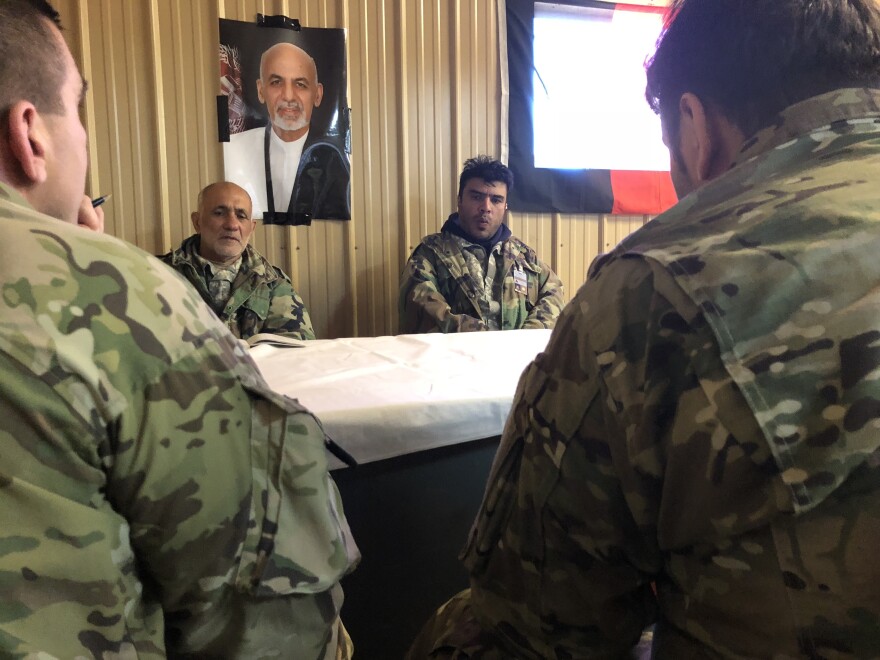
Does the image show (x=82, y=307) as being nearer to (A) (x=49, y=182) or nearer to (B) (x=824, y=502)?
(A) (x=49, y=182)

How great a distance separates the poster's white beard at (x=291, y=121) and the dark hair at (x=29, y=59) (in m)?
1.86

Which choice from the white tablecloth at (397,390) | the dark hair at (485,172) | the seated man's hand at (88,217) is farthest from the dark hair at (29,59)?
the dark hair at (485,172)

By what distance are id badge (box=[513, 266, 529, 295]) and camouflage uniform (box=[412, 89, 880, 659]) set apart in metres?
1.96

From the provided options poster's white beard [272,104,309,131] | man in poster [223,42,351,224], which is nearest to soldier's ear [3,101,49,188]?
man in poster [223,42,351,224]

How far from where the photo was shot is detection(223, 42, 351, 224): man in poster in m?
2.38

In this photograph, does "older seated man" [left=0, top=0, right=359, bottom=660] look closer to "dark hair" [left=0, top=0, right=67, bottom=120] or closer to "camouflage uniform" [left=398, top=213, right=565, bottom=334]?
"dark hair" [left=0, top=0, right=67, bottom=120]

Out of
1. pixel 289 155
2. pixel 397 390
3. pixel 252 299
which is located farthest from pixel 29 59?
pixel 289 155

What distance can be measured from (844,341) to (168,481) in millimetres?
507

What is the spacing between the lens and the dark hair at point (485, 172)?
249 centimetres

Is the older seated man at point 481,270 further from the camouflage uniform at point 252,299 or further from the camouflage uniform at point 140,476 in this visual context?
the camouflage uniform at point 140,476

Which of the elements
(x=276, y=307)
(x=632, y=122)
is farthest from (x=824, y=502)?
(x=632, y=122)

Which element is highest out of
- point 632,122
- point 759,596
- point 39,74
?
point 632,122

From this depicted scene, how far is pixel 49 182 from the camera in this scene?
1.99 ft

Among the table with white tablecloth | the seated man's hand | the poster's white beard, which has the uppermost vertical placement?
the poster's white beard
